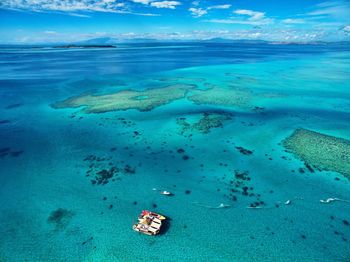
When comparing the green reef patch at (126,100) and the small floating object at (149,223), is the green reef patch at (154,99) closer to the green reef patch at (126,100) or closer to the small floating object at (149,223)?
the green reef patch at (126,100)

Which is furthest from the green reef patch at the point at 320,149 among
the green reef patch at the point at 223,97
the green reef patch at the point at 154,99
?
the green reef patch at the point at 223,97

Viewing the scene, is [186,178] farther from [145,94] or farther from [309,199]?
[145,94]

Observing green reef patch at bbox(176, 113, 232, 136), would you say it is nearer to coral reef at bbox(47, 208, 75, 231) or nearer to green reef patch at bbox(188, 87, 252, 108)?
green reef patch at bbox(188, 87, 252, 108)

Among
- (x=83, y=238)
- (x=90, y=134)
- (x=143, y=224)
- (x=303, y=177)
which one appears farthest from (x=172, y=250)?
(x=90, y=134)

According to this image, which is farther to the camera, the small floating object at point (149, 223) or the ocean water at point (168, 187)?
the small floating object at point (149, 223)

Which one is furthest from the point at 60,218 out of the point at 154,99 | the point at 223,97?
the point at 223,97

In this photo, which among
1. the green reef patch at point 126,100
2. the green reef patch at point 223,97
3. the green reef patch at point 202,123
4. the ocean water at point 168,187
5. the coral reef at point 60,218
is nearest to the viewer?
the ocean water at point 168,187

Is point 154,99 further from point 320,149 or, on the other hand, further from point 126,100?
point 320,149
